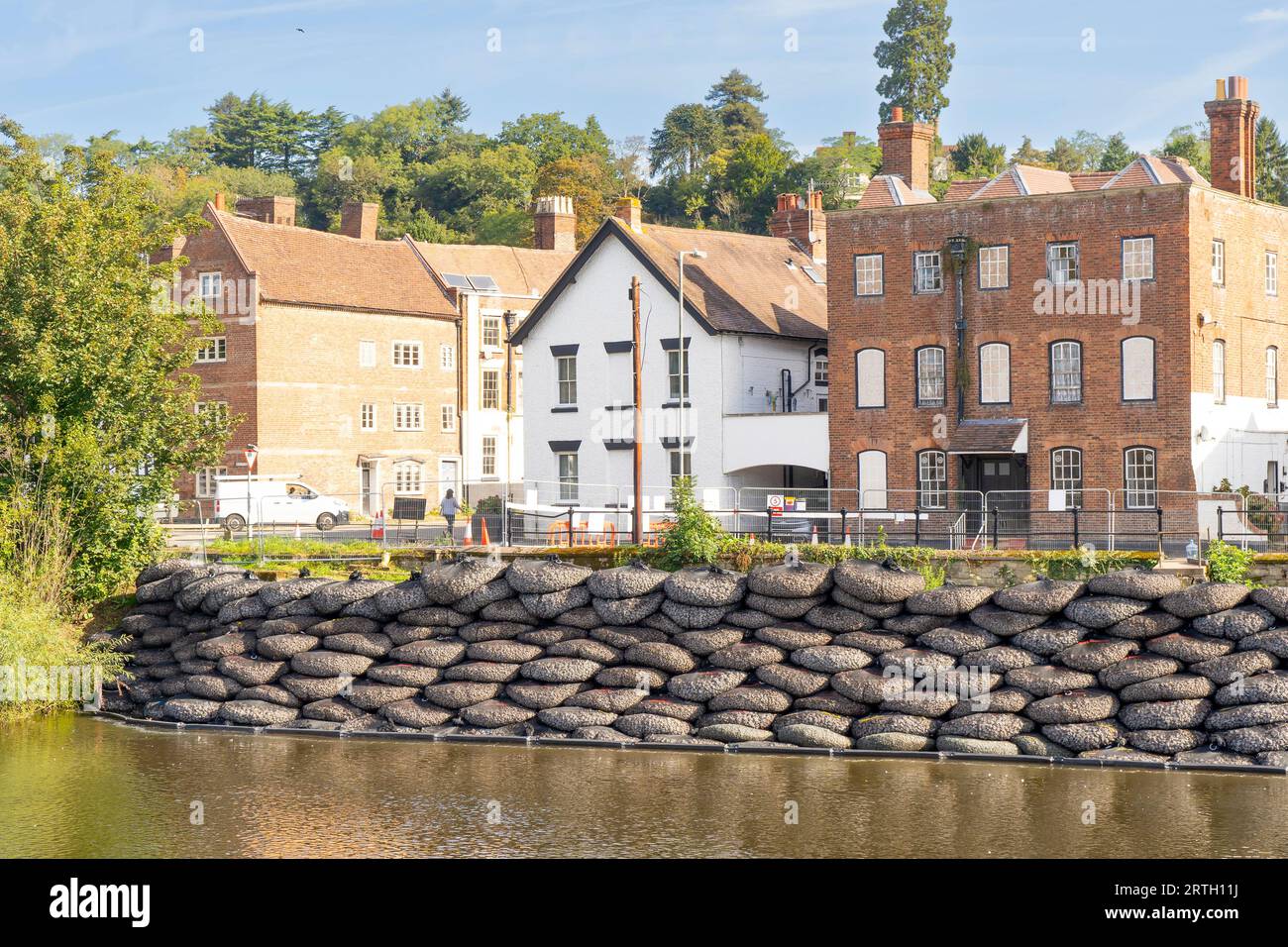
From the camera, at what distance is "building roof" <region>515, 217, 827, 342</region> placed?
42.2 meters

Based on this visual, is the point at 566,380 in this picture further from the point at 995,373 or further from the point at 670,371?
the point at 995,373

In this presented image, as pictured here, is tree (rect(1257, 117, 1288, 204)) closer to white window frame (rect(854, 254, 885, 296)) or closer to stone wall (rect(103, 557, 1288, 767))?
white window frame (rect(854, 254, 885, 296))

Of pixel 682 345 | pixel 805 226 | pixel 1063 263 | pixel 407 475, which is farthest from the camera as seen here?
pixel 407 475

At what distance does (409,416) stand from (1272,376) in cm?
3081

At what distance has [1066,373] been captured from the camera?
36.9 metres

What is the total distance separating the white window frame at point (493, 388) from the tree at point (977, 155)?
127 ft

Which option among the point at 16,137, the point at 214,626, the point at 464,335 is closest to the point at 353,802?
the point at 214,626

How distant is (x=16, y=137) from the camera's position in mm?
31469

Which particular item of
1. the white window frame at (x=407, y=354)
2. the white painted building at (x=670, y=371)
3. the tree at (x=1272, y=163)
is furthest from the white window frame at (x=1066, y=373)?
the tree at (x=1272, y=163)

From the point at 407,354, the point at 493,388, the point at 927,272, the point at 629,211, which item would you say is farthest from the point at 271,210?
the point at 927,272

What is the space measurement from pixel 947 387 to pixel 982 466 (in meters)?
2.14

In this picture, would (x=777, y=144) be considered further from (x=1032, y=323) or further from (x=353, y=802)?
(x=353, y=802)

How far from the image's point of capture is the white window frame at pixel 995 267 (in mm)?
37469

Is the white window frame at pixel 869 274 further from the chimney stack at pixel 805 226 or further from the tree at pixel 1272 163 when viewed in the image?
the tree at pixel 1272 163
